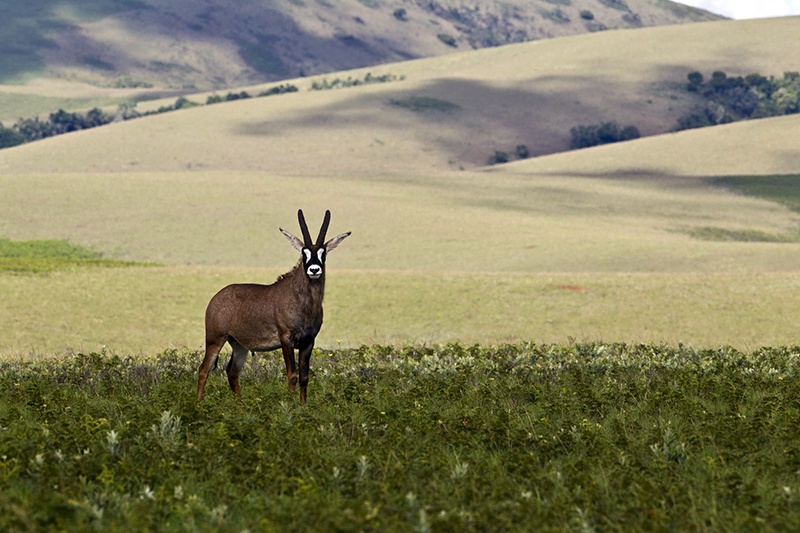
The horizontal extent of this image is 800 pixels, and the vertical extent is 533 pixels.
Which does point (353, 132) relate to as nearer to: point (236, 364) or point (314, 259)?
point (236, 364)

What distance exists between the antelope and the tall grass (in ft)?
2.10

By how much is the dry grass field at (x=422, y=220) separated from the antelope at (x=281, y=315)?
1321 centimetres

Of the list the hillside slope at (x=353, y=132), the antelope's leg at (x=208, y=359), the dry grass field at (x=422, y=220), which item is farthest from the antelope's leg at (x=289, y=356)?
the hillside slope at (x=353, y=132)

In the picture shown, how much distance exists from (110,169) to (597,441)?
129037mm

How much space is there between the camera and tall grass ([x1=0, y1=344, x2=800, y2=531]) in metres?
9.24

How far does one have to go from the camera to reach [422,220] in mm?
77625

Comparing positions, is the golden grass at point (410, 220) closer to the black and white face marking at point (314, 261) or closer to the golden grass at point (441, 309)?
the golden grass at point (441, 309)

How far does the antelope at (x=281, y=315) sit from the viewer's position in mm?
14195

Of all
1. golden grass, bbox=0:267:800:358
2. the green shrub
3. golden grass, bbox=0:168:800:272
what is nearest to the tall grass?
golden grass, bbox=0:267:800:358

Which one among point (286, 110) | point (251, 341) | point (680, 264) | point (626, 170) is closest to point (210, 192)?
point (680, 264)

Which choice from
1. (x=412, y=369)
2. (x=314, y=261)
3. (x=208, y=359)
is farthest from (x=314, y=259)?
(x=412, y=369)

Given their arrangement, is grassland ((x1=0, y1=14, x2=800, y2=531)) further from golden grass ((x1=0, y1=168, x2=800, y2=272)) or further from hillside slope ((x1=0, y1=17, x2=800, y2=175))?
hillside slope ((x1=0, y1=17, x2=800, y2=175))

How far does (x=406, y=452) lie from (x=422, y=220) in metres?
66.1

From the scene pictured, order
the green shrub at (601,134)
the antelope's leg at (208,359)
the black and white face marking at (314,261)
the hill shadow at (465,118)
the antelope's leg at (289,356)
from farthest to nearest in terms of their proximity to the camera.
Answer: the green shrub at (601,134) → the hill shadow at (465,118) → the antelope's leg at (208,359) → the antelope's leg at (289,356) → the black and white face marking at (314,261)
